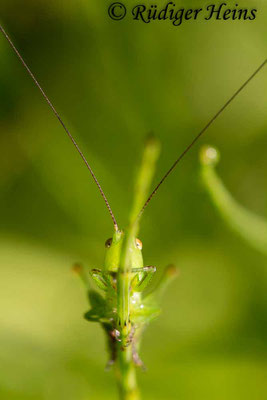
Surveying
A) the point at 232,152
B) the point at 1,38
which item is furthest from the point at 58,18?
the point at 232,152

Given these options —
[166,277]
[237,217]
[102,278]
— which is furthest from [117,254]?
[237,217]

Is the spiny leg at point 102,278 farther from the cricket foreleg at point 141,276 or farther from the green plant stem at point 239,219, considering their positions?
the green plant stem at point 239,219

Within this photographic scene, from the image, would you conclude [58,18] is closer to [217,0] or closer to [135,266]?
[217,0]

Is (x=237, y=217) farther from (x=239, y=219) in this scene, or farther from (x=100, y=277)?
(x=100, y=277)

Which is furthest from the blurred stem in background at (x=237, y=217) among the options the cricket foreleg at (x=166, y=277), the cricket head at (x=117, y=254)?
the cricket head at (x=117, y=254)

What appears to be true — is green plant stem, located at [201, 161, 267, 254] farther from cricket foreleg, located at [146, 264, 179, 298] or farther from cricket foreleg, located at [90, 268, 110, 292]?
cricket foreleg, located at [90, 268, 110, 292]
